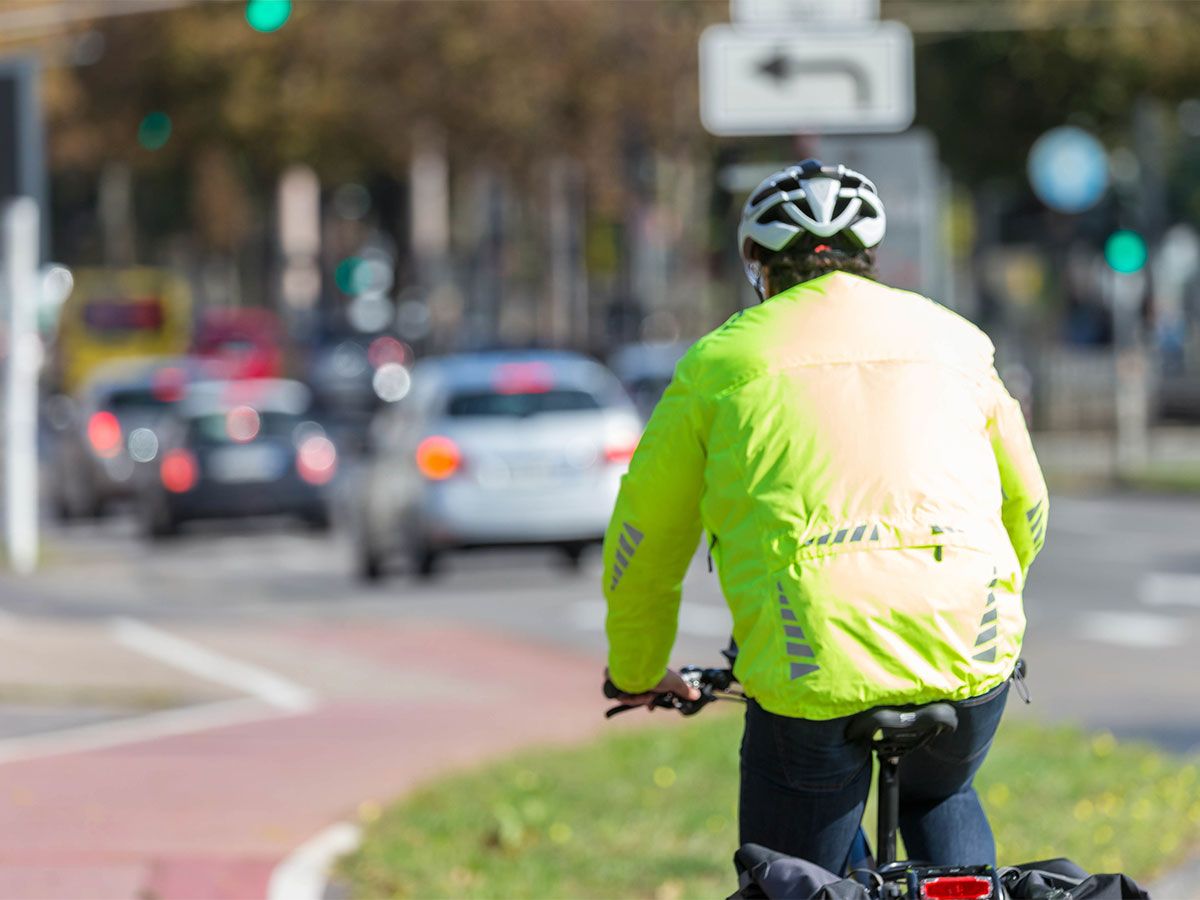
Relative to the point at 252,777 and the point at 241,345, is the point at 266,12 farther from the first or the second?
the point at 241,345

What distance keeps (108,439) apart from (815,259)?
2486 cm

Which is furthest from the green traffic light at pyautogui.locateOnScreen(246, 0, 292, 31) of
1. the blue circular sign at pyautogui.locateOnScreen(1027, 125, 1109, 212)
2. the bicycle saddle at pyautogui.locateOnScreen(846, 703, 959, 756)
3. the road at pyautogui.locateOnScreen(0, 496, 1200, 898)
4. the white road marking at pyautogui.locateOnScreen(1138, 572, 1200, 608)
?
the bicycle saddle at pyautogui.locateOnScreen(846, 703, 959, 756)

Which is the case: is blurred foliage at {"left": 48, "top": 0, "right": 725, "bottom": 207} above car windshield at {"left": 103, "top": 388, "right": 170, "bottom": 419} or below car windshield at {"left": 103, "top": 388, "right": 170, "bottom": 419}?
above

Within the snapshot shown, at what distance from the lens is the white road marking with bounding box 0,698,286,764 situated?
429 inches

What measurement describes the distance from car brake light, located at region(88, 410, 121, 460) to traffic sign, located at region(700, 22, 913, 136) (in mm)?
19543

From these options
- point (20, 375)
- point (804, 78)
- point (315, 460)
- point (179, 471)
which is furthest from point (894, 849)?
point (315, 460)

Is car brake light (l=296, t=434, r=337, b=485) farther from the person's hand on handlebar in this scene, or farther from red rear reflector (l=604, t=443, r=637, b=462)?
the person's hand on handlebar

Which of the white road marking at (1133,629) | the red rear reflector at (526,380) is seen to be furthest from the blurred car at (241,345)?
the white road marking at (1133,629)

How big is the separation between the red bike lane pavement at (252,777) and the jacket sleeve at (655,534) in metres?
3.71

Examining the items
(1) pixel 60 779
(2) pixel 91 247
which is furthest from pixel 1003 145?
(2) pixel 91 247

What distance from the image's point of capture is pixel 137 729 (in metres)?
11.6

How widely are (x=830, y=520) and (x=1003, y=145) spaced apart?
35.5 metres

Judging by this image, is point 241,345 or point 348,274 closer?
point 241,345

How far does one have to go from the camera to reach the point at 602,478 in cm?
1892
